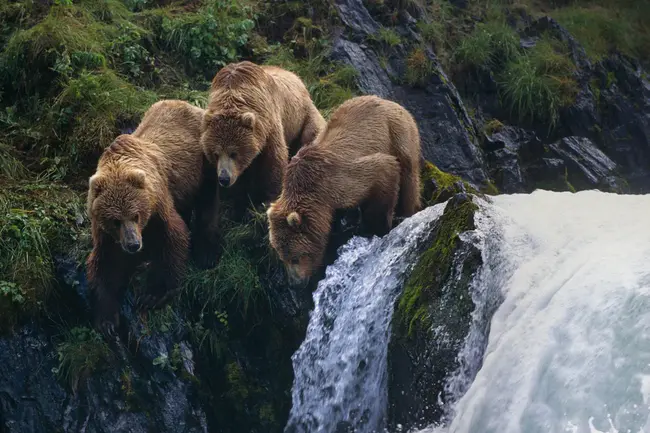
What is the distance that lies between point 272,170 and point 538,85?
5.53 m

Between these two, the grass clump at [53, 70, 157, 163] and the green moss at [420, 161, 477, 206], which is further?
the grass clump at [53, 70, 157, 163]

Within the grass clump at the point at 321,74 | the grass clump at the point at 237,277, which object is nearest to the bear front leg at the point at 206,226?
the grass clump at the point at 237,277

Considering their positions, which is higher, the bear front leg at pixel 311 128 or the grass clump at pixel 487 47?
the bear front leg at pixel 311 128

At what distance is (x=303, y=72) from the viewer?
11.0 metres

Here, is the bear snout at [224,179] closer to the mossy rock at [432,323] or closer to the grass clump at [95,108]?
the mossy rock at [432,323]

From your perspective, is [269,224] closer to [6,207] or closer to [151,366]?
[151,366]

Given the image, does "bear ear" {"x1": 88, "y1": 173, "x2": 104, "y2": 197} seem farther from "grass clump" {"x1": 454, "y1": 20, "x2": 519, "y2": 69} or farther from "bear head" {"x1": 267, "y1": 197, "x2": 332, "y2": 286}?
"grass clump" {"x1": 454, "y1": 20, "x2": 519, "y2": 69}

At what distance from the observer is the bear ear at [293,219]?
7.09m

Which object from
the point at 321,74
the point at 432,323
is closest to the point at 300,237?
the point at 432,323

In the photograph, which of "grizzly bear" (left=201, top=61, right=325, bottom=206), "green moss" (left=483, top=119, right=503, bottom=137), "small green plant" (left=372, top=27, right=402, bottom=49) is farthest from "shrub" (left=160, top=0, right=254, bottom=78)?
"green moss" (left=483, top=119, right=503, bottom=137)

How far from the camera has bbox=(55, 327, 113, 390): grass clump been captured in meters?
7.52

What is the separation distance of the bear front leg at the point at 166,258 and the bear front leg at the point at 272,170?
93 cm

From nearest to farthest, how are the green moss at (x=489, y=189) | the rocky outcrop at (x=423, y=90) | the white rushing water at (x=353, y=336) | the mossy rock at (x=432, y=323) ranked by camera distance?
the mossy rock at (x=432, y=323), the white rushing water at (x=353, y=336), the green moss at (x=489, y=189), the rocky outcrop at (x=423, y=90)

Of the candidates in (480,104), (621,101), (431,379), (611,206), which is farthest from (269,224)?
(621,101)
